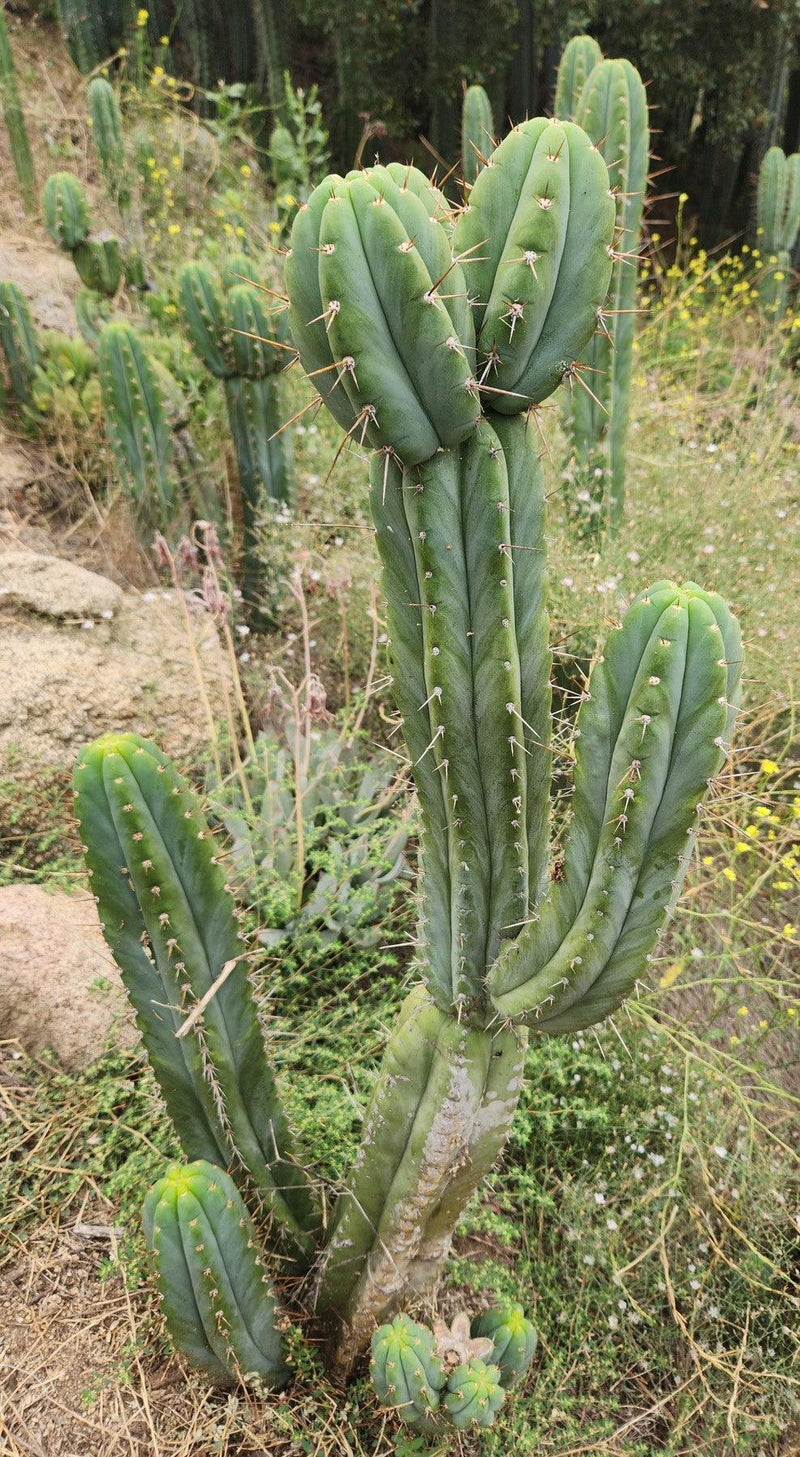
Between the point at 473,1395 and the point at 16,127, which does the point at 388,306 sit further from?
the point at 16,127

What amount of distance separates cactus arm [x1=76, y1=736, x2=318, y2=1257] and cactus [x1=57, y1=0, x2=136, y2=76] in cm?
736

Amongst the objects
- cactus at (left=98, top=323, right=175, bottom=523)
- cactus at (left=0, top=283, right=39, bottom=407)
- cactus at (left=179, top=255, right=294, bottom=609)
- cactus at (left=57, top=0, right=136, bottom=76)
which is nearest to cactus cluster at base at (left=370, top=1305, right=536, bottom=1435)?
cactus at (left=179, top=255, right=294, bottom=609)

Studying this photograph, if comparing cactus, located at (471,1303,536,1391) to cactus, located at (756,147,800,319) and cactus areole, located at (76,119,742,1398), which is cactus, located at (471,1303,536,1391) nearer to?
cactus areole, located at (76,119,742,1398)

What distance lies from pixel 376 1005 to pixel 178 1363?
3.39 feet

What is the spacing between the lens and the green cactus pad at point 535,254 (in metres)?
1.33

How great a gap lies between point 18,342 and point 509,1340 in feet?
14.5

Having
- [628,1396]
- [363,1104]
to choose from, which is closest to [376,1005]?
[363,1104]

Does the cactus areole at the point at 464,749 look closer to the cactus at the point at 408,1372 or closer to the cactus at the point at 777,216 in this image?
the cactus at the point at 408,1372

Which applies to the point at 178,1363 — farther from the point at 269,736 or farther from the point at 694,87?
the point at 694,87

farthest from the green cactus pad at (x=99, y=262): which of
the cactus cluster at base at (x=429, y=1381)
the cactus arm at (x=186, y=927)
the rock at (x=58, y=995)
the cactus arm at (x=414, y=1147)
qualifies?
the cactus cluster at base at (x=429, y=1381)

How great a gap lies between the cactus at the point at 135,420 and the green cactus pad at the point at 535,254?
2754mm

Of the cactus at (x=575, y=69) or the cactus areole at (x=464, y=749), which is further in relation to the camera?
the cactus at (x=575, y=69)

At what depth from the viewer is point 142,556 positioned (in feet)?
14.0

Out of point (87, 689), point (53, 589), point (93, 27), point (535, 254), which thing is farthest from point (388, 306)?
point (93, 27)
